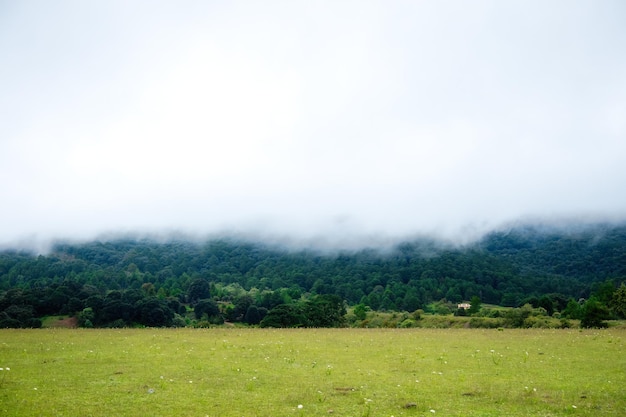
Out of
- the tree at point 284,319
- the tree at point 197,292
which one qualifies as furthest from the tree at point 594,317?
the tree at point 197,292

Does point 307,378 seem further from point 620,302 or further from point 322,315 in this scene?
point 620,302

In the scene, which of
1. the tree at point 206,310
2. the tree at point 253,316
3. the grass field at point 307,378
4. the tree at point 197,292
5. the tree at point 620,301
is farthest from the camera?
the tree at point 197,292

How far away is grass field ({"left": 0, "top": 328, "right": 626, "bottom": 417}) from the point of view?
15961 millimetres

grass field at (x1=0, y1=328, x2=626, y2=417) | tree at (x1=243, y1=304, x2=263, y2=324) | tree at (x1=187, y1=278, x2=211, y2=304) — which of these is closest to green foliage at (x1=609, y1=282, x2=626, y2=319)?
grass field at (x1=0, y1=328, x2=626, y2=417)

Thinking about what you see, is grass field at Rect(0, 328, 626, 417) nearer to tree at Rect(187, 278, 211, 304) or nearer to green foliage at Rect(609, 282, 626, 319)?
green foliage at Rect(609, 282, 626, 319)

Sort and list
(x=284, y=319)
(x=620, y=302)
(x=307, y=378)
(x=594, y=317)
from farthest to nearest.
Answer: (x=620, y=302)
(x=284, y=319)
(x=594, y=317)
(x=307, y=378)

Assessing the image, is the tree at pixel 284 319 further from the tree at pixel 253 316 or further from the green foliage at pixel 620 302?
the green foliage at pixel 620 302

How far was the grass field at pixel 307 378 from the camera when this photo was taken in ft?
52.4

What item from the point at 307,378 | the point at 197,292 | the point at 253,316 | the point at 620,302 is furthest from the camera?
the point at 197,292

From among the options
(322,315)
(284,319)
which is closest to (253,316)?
(322,315)

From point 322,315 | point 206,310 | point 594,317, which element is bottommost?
point 206,310

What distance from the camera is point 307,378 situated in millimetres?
21312

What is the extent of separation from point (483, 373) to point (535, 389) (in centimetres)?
406

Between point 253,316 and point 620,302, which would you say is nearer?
point 620,302
